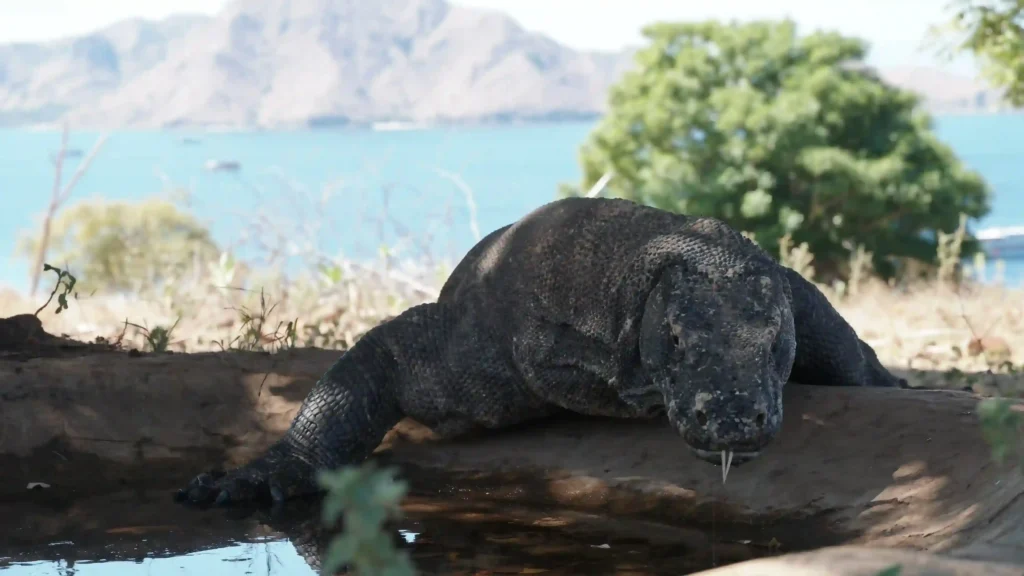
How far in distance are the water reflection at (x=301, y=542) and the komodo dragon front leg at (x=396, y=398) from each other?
0.21 metres

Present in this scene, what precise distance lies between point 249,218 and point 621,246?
642cm

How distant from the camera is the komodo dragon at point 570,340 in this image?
136 inches

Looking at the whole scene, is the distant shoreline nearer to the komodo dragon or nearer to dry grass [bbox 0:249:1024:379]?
dry grass [bbox 0:249:1024:379]

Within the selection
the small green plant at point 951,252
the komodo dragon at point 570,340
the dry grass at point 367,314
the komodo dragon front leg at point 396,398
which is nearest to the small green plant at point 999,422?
the komodo dragon at point 570,340

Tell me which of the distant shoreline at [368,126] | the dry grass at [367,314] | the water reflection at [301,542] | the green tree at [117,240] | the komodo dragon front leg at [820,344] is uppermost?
the distant shoreline at [368,126]

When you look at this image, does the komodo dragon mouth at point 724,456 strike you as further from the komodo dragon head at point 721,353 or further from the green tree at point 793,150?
the green tree at point 793,150

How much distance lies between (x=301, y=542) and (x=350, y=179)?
587cm

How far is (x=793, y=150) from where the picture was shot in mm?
11922

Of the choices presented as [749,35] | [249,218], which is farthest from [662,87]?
[249,218]

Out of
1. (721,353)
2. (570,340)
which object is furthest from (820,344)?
(721,353)

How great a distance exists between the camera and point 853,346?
4.54 metres

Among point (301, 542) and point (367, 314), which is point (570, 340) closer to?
point (301, 542)

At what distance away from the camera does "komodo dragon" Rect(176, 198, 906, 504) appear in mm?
3453

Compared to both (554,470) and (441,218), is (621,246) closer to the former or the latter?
(554,470)
